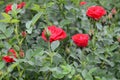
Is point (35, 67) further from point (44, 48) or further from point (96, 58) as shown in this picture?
point (96, 58)

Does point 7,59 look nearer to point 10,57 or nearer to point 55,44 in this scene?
point 10,57

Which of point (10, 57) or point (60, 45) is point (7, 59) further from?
point (60, 45)

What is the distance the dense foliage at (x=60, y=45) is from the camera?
1.28 metres

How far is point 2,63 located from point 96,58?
0.40 meters

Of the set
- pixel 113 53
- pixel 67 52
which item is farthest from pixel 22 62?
pixel 113 53

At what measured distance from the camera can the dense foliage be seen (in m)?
1.28

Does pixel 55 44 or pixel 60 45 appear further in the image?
pixel 60 45

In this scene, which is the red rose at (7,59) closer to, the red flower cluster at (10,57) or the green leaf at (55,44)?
the red flower cluster at (10,57)

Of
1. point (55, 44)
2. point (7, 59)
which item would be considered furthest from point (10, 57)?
point (55, 44)

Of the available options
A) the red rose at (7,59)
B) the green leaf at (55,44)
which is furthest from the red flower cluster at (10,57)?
the green leaf at (55,44)

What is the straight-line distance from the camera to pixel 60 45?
4.83 ft

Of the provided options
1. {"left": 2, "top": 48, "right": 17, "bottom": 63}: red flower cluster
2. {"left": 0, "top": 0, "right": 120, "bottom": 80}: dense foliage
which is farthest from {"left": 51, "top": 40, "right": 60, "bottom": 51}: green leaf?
{"left": 2, "top": 48, "right": 17, "bottom": 63}: red flower cluster

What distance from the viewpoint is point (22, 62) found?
132 cm

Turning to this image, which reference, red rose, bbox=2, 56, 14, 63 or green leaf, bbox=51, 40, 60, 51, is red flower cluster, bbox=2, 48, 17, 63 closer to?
red rose, bbox=2, 56, 14, 63
